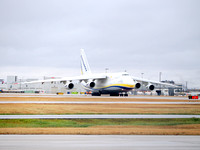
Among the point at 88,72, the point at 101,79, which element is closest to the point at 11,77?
the point at 88,72

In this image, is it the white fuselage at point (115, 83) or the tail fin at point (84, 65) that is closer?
the white fuselage at point (115, 83)

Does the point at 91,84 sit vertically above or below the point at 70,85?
above

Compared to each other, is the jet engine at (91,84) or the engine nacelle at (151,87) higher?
the jet engine at (91,84)

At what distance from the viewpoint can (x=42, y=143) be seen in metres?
12.4

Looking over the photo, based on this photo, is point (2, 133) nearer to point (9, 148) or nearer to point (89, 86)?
point (9, 148)

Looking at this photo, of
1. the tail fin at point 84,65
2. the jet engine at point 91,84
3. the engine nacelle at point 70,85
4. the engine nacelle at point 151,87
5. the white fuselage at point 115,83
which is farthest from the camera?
the tail fin at point 84,65

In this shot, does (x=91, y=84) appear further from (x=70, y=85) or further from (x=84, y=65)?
(x=84, y=65)

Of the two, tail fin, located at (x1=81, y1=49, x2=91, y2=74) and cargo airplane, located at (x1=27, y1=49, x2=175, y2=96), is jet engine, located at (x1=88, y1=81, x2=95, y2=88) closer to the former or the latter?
cargo airplane, located at (x1=27, y1=49, x2=175, y2=96)

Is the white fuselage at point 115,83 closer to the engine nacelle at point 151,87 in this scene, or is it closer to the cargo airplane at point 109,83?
the cargo airplane at point 109,83

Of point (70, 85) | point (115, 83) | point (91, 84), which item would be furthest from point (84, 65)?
point (115, 83)

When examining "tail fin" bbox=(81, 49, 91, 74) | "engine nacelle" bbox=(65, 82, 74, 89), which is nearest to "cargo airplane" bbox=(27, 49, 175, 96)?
"engine nacelle" bbox=(65, 82, 74, 89)

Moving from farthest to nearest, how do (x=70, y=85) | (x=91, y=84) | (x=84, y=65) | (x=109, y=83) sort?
(x=84, y=65) < (x=91, y=84) < (x=109, y=83) < (x=70, y=85)

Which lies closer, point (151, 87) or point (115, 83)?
point (115, 83)

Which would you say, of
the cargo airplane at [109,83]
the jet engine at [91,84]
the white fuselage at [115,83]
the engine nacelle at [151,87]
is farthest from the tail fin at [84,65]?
the engine nacelle at [151,87]
